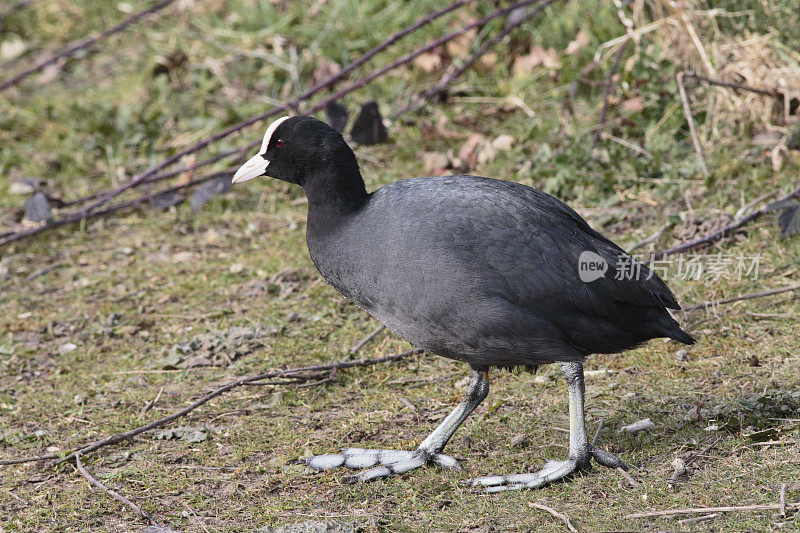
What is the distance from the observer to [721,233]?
441 centimetres

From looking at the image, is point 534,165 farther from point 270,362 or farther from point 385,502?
point 385,502

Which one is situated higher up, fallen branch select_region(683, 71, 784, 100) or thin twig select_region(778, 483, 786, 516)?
fallen branch select_region(683, 71, 784, 100)

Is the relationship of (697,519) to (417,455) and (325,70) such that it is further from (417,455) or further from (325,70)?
(325,70)

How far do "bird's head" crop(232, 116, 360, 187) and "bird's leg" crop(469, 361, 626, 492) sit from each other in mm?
1020

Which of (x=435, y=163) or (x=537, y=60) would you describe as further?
(x=537, y=60)

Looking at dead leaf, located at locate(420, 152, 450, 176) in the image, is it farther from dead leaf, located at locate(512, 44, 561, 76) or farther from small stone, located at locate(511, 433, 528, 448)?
small stone, located at locate(511, 433, 528, 448)

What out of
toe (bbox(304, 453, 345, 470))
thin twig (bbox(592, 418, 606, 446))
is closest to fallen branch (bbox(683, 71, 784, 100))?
thin twig (bbox(592, 418, 606, 446))

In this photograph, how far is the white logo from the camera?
2873mm

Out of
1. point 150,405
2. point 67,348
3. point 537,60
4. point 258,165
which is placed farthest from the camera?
point 537,60

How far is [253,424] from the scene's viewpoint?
3.48 m

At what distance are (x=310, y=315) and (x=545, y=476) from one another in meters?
1.75

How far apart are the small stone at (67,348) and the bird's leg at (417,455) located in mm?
1633

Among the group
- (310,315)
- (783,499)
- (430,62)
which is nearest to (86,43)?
(430,62)

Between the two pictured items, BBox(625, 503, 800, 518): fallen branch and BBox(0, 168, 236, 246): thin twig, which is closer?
BBox(625, 503, 800, 518): fallen branch
